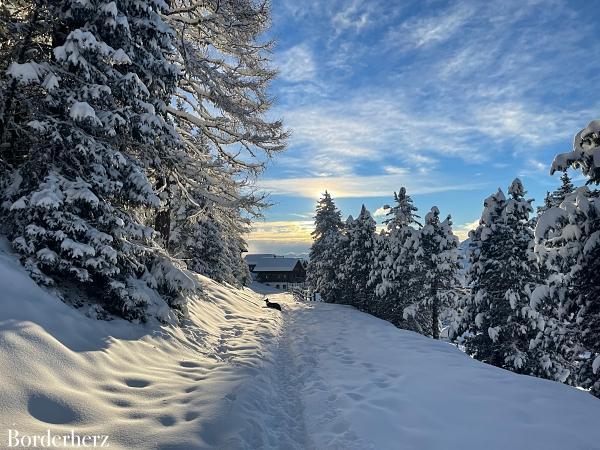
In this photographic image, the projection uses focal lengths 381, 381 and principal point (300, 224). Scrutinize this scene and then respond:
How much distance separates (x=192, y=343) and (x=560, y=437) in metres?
7.41

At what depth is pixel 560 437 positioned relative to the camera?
5109 millimetres

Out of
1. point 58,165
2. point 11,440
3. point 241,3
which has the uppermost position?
point 241,3

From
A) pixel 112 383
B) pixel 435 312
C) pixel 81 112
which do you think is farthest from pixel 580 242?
pixel 435 312

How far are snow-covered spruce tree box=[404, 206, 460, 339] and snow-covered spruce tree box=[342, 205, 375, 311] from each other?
18.1 feet

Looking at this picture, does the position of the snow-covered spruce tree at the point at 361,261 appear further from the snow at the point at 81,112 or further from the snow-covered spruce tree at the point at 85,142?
the snow at the point at 81,112

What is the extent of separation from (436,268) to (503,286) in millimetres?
9648

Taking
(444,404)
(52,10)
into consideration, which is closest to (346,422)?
(444,404)

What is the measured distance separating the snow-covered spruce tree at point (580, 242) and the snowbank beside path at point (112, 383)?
7.02 meters

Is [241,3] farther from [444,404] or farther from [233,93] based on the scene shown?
[444,404]

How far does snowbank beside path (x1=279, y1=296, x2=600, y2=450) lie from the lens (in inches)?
205

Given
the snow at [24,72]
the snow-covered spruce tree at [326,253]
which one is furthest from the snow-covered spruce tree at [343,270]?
the snow at [24,72]

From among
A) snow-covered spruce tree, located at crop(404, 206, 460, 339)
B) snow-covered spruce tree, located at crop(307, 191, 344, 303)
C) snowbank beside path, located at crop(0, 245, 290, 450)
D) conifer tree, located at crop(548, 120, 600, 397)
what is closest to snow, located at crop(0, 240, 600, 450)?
snowbank beside path, located at crop(0, 245, 290, 450)

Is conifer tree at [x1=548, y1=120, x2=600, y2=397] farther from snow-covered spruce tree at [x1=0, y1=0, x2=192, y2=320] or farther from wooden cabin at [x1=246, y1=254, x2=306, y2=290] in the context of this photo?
wooden cabin at [x1=246, y1=254, x2=306, y2=290]

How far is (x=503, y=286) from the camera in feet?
59.0
